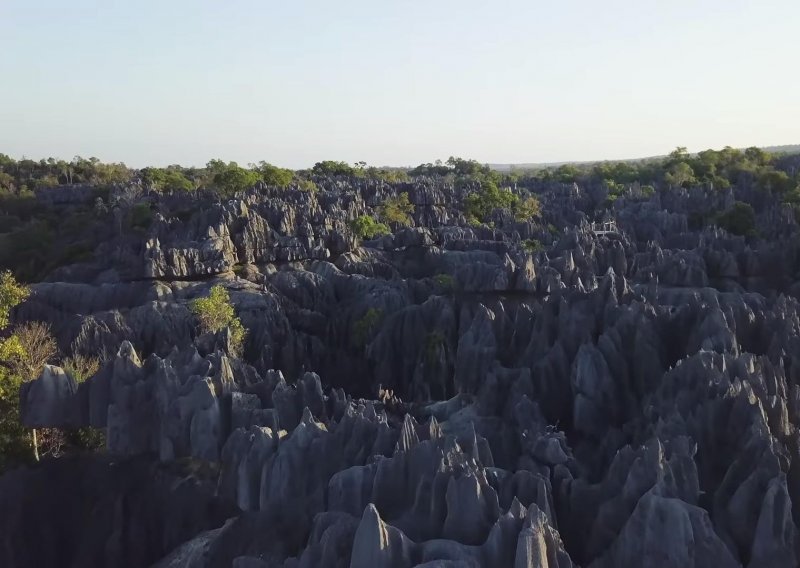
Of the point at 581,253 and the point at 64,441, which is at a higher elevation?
the point at 581,253

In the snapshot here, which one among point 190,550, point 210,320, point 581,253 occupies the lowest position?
point 190,550

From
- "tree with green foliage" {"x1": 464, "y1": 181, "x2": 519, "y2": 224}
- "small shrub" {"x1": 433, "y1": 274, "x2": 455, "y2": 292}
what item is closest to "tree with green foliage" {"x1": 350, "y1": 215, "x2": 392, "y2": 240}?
"tree with green foliage" {"x1": 464, "y1": 181, "x2": 519, "y2": 224}

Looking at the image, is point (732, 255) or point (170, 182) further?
point (170, 182)

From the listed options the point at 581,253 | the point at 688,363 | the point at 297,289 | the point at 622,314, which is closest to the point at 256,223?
the point at 297,289

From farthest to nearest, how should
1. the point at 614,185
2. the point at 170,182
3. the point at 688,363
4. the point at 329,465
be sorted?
the point at 614,185 → the point at 170,182 → the point at 688,363 → the point at 329,465

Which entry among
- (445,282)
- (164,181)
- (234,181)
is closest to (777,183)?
(445,282)

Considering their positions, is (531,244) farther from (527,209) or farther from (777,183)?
(777,183)

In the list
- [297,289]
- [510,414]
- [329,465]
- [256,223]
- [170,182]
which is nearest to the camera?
[329,465]

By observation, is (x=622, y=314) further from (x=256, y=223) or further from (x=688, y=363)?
(x=256, y=223)
